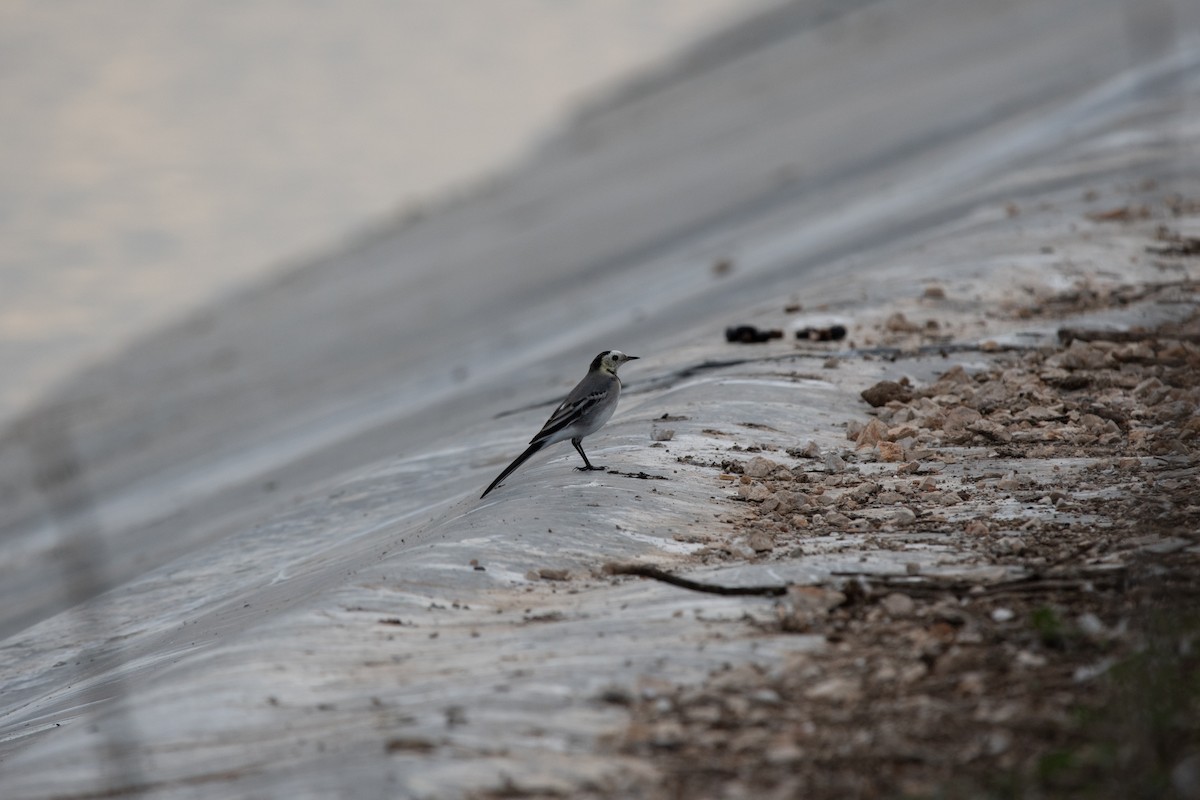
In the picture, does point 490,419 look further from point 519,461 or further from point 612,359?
point 519,461

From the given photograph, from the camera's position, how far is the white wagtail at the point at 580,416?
563 centimetres

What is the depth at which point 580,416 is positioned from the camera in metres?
5.66

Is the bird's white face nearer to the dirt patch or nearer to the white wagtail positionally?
the white wagtail

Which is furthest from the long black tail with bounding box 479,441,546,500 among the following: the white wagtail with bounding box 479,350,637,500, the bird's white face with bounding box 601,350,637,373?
the bird's white face with bounding box 601,350,637,373

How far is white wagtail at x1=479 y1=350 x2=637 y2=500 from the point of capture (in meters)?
5.63

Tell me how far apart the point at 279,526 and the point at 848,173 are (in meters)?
8.27

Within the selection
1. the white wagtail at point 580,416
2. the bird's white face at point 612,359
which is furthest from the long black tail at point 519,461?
the bird's white face at point 612,359

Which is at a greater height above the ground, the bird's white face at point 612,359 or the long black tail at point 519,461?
the bird's white face at point 612,359

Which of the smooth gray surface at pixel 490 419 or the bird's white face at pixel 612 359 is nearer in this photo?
the smooth gray surface at pixel 490 419

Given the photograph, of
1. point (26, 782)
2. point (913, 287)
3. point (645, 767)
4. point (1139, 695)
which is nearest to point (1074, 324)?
point (913, 287)

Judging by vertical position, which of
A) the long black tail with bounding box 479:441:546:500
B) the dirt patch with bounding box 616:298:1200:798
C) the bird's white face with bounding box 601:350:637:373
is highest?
the bird's white face with bounding box 601:350:637:373

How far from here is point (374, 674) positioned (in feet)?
13.2

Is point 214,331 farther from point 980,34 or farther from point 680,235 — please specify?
point 980,34

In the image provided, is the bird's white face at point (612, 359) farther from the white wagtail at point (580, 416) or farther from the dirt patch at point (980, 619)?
the dirt patch at point (980, 619)
